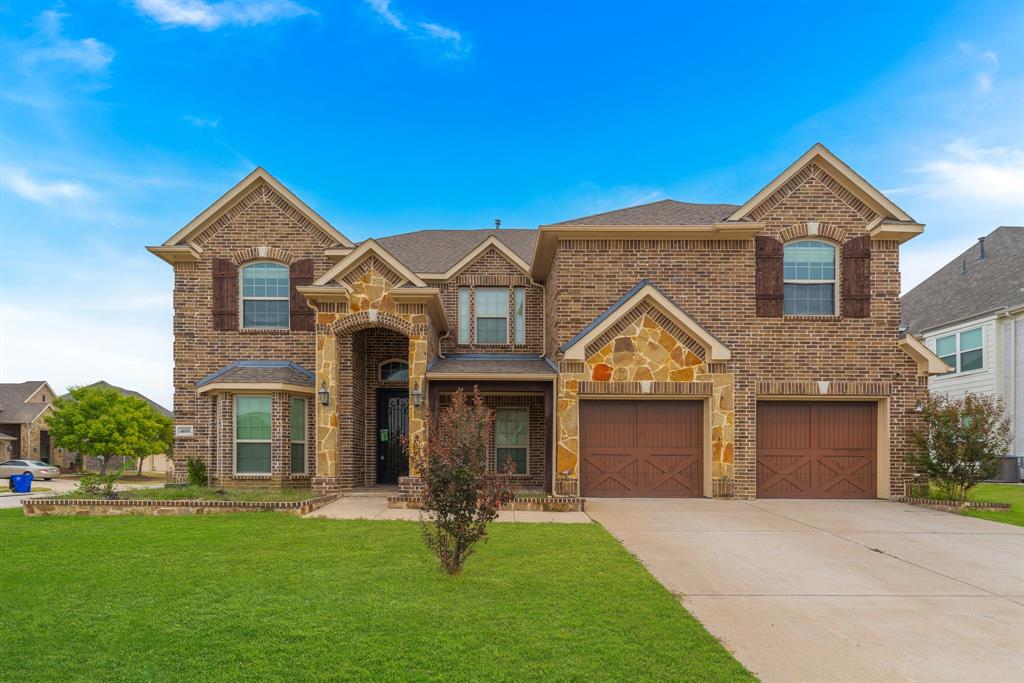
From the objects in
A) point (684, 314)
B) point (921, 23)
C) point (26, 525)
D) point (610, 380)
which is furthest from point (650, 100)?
point (26, 525)

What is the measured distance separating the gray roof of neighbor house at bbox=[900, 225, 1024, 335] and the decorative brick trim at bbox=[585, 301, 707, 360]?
1620 centimetres

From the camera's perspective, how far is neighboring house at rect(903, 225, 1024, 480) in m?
22.9

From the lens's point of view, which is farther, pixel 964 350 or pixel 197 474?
pixel 964 350

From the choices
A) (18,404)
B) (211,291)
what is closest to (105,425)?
(18,404)

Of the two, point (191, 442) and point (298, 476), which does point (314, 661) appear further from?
point (191, 442)

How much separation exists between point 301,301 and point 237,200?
322cm

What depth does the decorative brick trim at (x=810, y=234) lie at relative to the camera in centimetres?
1500

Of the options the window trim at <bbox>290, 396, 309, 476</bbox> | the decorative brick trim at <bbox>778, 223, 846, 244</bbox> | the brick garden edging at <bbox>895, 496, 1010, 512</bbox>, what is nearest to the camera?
the brick garden edging at <bbox>895, 496, 1010, 512</bbox>

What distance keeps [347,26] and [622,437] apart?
12.9 metres

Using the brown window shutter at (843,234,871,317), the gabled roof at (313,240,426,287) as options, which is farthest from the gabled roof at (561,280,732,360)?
the gabled roof at (313,240,426,287)

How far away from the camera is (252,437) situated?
15.5m

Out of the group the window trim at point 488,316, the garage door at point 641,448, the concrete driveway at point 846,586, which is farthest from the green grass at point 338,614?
the window trim at point 488,316

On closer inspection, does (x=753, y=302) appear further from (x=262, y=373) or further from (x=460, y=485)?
(x=262, y=373)

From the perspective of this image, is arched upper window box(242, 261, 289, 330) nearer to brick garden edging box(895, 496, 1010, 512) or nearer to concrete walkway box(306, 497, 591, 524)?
concrete walkway box(306, 497, 591, 524)
